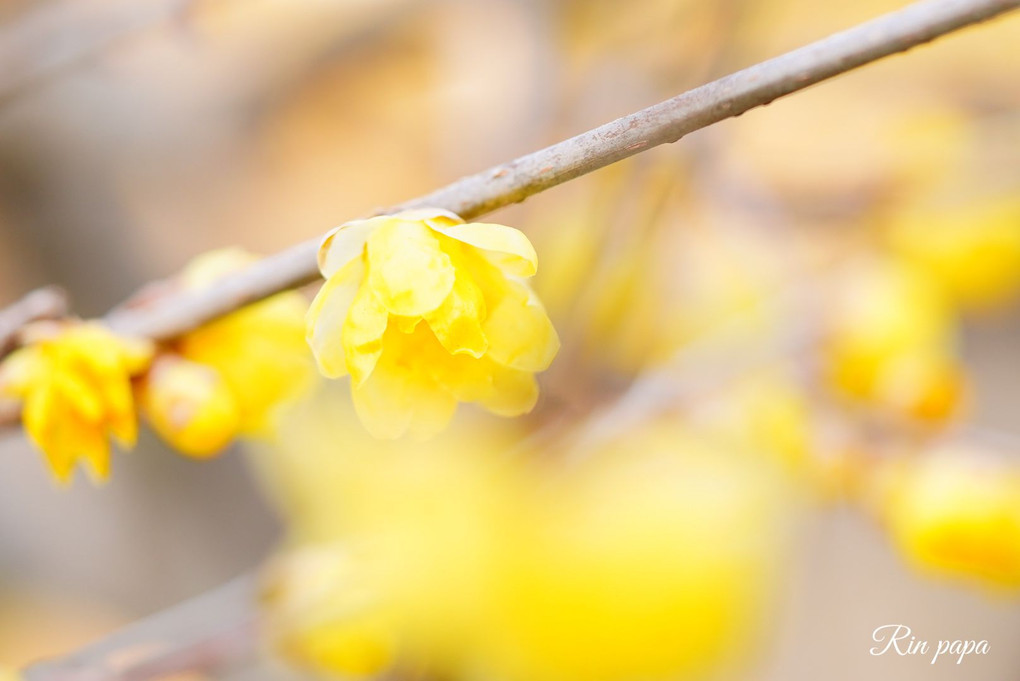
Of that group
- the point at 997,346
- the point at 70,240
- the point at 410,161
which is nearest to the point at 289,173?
the point at 410,161

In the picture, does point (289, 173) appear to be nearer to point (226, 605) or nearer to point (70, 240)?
point (70, 240)

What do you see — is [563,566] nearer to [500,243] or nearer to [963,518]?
[963,518]

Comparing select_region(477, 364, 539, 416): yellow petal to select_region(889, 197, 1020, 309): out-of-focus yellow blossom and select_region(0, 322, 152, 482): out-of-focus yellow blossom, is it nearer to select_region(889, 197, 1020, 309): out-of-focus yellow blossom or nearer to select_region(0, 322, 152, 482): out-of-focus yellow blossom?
select_region(0, 322, 152, 482): out-of-focus yellow blossom

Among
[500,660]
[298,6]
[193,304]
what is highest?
[298,6]

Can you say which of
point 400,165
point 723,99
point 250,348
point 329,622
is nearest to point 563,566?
point 329,622

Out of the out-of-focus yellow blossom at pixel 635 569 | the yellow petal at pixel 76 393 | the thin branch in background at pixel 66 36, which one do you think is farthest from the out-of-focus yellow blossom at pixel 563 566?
the thin branch in background at pixel 66 36

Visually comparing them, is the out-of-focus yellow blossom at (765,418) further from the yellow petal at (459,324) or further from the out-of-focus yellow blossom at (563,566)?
the yellow petal at (459,324)
